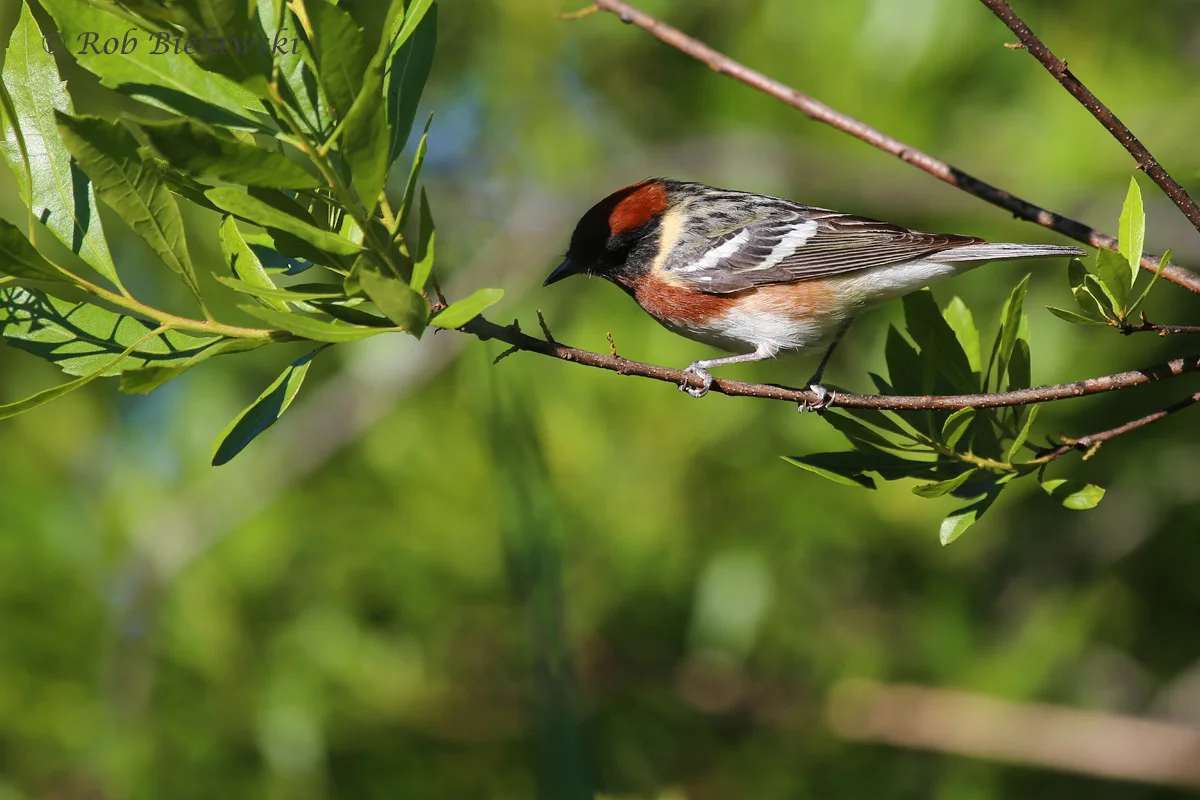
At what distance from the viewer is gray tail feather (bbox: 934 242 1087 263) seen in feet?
8.48

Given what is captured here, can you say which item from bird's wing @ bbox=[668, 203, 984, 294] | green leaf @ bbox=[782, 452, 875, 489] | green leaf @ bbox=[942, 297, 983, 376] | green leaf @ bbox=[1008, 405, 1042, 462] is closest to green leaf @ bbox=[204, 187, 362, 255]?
green leaf @ bbox=[782, 452, 875, 489]

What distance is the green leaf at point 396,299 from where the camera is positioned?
1230mm

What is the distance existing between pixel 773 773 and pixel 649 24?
2.29m

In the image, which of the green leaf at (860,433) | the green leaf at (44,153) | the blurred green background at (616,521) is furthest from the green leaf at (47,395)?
the green leaf at (860,433)

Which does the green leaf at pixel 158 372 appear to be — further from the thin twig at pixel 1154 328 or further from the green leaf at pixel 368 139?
the thin twig at pixel 1154 328

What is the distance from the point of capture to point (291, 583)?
123 inches

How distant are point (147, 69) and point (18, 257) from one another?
30cm

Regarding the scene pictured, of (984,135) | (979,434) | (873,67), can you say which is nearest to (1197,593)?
(984,135)

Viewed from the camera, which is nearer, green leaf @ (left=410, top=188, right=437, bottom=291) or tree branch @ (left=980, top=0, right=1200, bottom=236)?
green leaf @ (left=410, top=188, right=437, bottom=291)

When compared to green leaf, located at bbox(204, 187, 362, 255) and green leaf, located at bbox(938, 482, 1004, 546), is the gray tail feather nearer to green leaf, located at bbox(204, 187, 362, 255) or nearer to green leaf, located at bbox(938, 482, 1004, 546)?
green leaf, located at bbox(938, 482, 1004, 546)

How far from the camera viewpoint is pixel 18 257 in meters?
1.36

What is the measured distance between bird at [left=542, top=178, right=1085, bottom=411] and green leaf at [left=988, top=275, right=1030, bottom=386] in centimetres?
133

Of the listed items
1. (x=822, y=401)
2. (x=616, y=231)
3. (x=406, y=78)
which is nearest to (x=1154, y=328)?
(x=822, y=401)

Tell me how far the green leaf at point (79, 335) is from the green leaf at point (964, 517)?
1.15 metres
